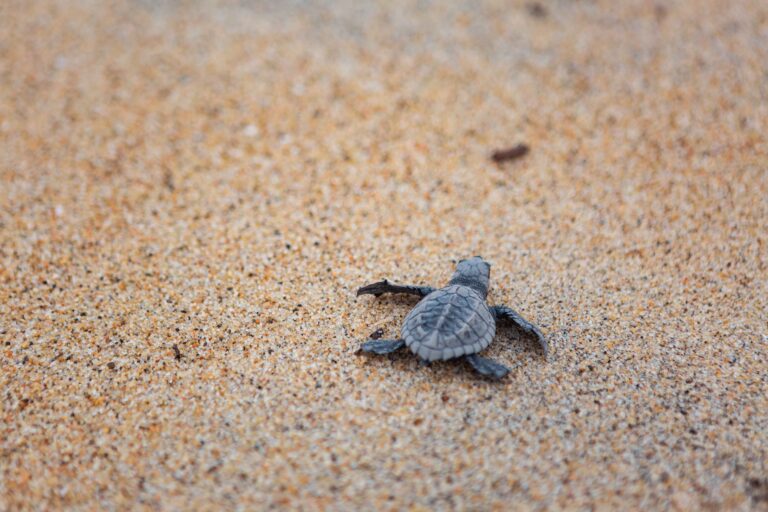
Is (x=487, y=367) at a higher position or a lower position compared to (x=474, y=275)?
lower

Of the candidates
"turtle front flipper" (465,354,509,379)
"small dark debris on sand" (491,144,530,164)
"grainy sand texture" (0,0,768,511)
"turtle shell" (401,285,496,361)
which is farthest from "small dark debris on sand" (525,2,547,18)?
"turtle front flipper" (465,354,509,379)

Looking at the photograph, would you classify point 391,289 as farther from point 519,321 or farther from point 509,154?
point 509,154

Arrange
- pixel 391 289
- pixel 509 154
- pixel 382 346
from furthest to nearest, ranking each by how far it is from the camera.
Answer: pixel 509 154
pixel 391 289
pixel 382 346

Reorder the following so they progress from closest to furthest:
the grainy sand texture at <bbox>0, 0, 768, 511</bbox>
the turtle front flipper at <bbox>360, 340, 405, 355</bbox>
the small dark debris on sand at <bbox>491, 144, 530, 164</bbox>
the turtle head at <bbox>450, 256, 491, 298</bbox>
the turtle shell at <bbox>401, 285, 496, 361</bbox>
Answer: the grainy sand texture at <bbox>0, 0, 768, 511</bbox>, the turtle shell at <bbox>401, 285, 496, 361</bbox>, the turtle front flipper at <bbox>360, 340, 405, 355</bbox>, the turtle head at <bbox>450, 256, 491, 298</bbox>, the small dark debris on sand at <bbox>491, 144, 530, 164</bbox>

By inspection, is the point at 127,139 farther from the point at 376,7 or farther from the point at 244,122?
the point at 376,7

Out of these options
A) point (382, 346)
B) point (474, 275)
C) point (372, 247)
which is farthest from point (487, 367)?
point (372, 247)

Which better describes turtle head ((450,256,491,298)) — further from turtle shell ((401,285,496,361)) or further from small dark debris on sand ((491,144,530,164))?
small dark debris on sand ((491,144,530,164))

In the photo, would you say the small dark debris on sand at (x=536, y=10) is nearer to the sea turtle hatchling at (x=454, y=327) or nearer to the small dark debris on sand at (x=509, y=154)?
the small dark debris on sand at (x=509, y=154)
